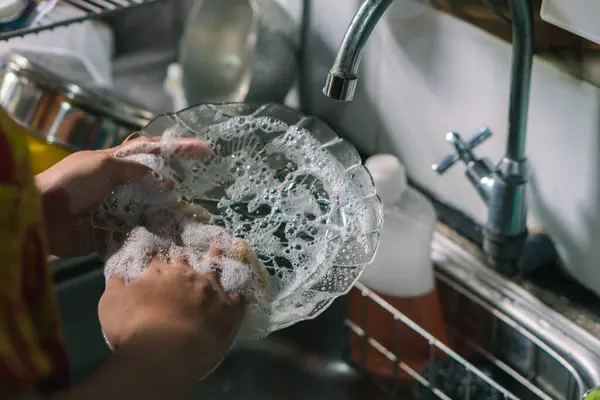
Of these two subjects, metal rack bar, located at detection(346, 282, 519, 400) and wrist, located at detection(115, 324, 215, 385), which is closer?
wrist, located at detection(115, 324, 215, 385)

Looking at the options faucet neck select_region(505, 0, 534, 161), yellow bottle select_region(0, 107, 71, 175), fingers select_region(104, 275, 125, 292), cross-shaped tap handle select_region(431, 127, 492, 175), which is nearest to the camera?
fingers select_region(104, 275, 125, 292)

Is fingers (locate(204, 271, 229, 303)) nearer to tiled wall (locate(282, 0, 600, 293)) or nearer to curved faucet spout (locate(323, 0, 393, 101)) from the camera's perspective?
curved faucet spout (locate(323, 0, 393, 101))

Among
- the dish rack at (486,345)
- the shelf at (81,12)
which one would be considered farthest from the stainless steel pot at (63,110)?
the dish rack at (486,345)

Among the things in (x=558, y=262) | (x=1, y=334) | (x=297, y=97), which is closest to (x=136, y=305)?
(x=1, y=334)

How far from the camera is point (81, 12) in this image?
0.86m

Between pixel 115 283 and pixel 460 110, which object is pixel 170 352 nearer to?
pixel 115 283

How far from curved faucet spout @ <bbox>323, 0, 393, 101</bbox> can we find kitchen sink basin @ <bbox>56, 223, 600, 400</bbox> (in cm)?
26

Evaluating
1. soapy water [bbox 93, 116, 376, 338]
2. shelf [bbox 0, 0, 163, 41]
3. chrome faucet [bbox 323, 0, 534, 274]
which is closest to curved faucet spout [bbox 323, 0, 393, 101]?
chrome faucet [bbox 323, 0, 534, 274]

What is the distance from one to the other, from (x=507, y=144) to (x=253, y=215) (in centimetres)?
25

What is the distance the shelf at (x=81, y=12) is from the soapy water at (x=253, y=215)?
0.21 m

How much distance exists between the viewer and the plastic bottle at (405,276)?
803 mm

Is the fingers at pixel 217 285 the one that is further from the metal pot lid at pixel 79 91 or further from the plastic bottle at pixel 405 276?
the metal pot lid at pixel 79 91

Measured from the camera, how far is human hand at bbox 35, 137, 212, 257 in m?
0.60

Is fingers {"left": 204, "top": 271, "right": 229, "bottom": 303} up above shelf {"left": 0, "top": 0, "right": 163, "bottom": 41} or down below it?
below
